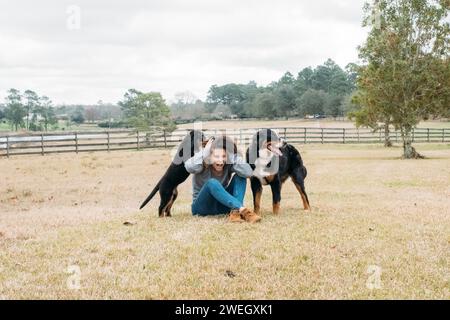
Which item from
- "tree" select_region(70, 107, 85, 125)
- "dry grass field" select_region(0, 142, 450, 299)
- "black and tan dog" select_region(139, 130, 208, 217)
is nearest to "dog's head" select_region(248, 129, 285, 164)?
"black and tan dog" select_region(139, 130, 208, 217)

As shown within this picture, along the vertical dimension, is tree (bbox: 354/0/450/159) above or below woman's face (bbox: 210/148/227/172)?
above

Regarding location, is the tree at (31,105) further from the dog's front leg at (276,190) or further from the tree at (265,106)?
the dog's front leg at (276,190)

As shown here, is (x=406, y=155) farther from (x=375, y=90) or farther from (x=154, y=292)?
(x=154, y=292)

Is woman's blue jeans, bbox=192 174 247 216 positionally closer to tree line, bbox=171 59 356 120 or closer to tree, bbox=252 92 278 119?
tree line, bbox=171 59 356 120

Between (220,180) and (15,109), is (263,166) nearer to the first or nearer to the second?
(220,180)

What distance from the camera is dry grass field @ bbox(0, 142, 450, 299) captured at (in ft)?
13.0

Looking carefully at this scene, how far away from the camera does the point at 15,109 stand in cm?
6053

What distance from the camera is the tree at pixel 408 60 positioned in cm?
2186

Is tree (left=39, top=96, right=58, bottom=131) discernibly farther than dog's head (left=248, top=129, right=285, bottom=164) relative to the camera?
Yes

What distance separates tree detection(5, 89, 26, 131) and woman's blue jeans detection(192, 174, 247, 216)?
2330 inches

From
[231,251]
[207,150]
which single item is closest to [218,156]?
[207,150]

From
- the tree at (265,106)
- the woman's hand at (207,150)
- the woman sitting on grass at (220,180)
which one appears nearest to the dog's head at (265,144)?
the woman sitting on grass at (220,180)

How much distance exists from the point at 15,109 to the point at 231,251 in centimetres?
6148
